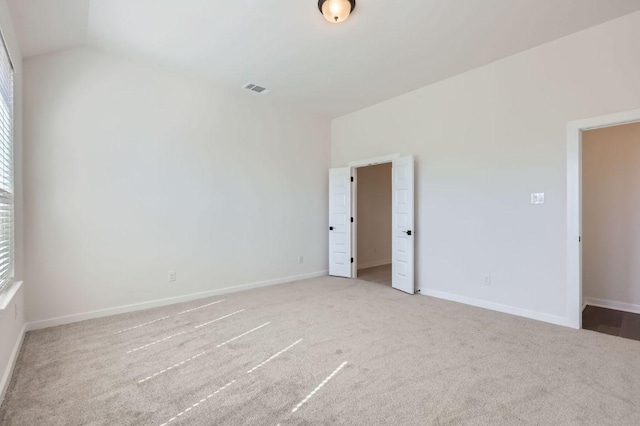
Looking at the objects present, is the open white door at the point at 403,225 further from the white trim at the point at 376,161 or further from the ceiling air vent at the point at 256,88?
the ceiling air vent at the point at 256,88

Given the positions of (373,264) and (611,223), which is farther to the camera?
(373,264)

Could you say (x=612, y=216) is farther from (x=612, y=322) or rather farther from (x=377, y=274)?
(x=377, y=274)

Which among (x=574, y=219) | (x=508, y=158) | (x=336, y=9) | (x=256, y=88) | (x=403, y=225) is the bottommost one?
(x=403, y=225)

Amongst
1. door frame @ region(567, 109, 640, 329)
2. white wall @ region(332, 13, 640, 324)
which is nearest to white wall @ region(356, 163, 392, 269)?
A: white wall @ region(332, 13, 640, 324)

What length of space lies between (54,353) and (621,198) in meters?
6.20

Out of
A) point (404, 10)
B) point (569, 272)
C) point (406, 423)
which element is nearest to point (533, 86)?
point (404, 10)

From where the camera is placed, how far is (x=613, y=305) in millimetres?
3729

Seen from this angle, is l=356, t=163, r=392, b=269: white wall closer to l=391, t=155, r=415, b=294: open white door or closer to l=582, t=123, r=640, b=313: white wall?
l=391, t=155, r=415, b=294: open white door

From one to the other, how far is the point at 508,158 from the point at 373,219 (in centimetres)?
347

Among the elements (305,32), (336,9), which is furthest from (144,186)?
(336,9)

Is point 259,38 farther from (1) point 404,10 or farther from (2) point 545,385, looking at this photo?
(2) point 545,385

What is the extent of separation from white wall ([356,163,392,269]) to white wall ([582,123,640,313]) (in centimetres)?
357

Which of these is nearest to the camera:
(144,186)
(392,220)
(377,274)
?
(144,186)

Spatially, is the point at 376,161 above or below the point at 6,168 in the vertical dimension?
above
